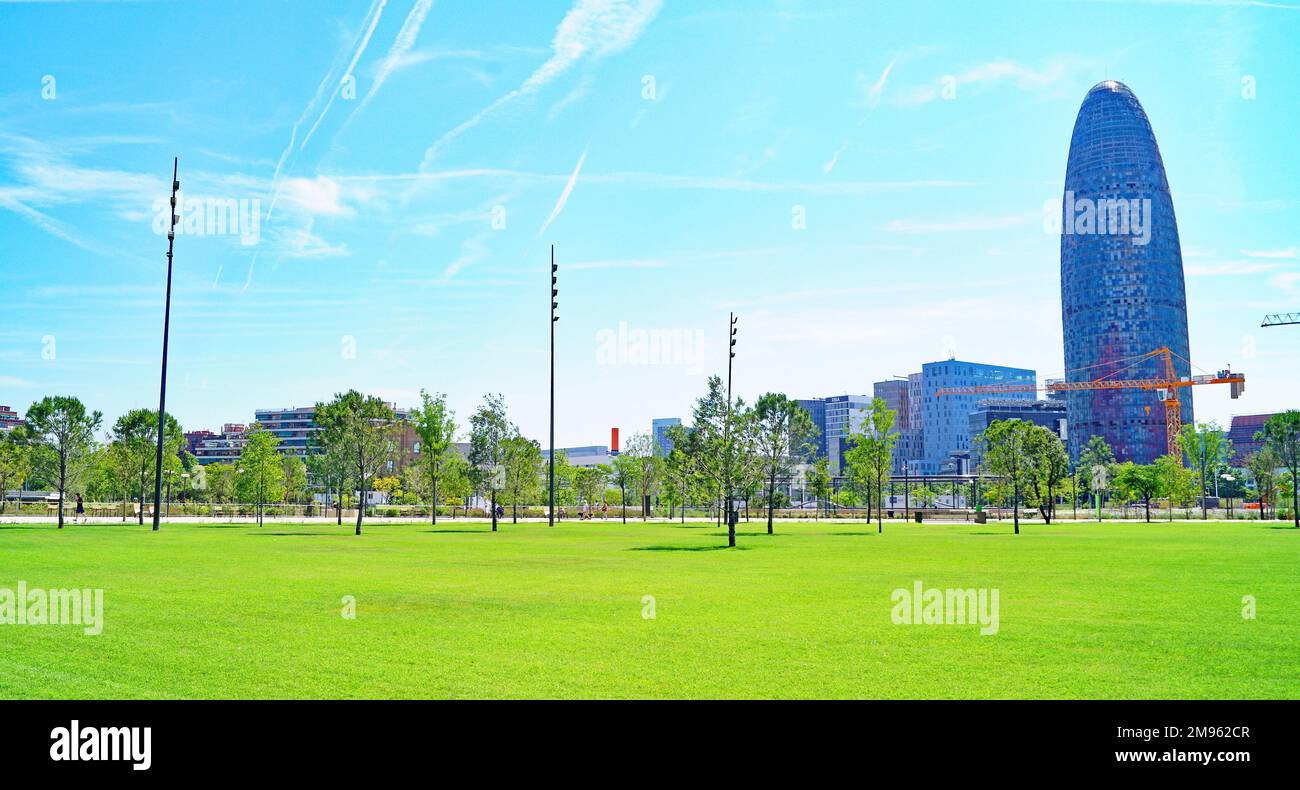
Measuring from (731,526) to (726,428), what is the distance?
606 centimetres

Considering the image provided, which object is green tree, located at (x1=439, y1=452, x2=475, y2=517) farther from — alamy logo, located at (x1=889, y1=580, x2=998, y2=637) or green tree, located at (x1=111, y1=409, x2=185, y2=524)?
alamy logo, located at (x1=889, y1=580, x2=998, y2=637)

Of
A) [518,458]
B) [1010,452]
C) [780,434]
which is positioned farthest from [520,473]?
[1010,452]

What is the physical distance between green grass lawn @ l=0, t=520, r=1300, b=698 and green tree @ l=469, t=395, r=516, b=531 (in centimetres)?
3834

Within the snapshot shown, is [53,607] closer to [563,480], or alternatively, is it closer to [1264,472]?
[563,480]

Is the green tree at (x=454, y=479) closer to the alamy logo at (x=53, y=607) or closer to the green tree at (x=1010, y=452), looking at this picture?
the green tree at (x=1010, y=452)

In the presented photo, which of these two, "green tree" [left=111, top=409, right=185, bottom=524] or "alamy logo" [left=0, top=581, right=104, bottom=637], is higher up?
"green tree" [left=111, top=409, right=185, bottom=524]

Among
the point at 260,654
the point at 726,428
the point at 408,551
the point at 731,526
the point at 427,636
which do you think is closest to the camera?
the point at 260,654

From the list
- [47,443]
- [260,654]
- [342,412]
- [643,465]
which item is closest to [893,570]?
[260,654]

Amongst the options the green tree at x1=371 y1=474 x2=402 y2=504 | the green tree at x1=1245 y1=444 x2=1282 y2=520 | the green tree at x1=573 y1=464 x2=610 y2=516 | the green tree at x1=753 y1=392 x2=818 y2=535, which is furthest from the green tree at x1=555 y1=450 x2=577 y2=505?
the green tree at x1=1245 y1=444 x2=1282 y2=520

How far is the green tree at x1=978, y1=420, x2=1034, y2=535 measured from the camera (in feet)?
235
